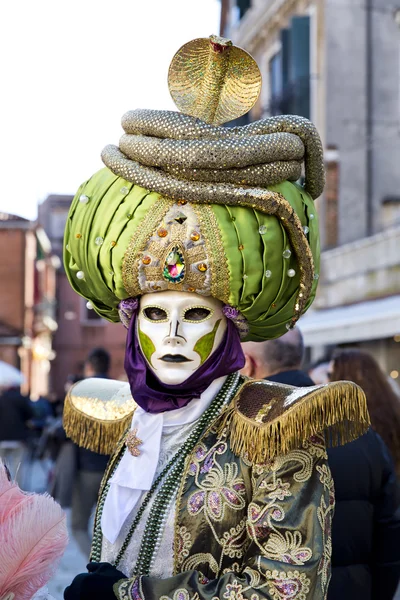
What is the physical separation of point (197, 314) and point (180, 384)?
19 cm

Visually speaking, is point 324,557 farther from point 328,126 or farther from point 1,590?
point 328,126

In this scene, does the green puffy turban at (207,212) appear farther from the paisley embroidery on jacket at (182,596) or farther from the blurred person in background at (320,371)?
the blurred person in background at (320,371)

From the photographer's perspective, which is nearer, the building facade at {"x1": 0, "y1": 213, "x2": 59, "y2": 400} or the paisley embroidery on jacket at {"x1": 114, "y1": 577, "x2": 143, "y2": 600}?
the paisley embroidery on jacket at {"x1": 114, "y1": 577, "x2": 143, "y2": 600}

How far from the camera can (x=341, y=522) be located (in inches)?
140

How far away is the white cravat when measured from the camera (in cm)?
266

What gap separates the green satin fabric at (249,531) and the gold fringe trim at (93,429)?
0.47m

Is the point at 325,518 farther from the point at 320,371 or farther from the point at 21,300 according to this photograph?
the point at 21,300

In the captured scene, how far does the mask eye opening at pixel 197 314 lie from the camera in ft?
8.77

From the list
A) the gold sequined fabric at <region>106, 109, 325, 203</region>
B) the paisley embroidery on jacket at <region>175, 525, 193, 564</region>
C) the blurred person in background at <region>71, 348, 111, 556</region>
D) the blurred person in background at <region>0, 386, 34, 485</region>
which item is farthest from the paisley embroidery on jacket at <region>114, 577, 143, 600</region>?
the blurred person in background at <region>0, 386, 34, 485</region>

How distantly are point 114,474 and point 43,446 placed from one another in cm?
1296

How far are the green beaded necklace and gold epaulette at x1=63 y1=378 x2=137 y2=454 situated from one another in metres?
0.26

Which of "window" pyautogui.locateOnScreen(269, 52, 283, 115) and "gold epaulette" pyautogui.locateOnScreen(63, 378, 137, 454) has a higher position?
"window" pyautogui.locateOnScreen(269, 52, 283, 115)

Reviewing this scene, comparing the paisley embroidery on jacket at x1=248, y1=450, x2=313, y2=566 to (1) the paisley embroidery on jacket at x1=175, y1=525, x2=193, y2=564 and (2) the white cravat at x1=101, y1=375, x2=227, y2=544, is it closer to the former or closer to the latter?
(1) the paisley embroidery on jacket at x1=175, y1=525, x2=193, y2=564

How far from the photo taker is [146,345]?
2691 mm
